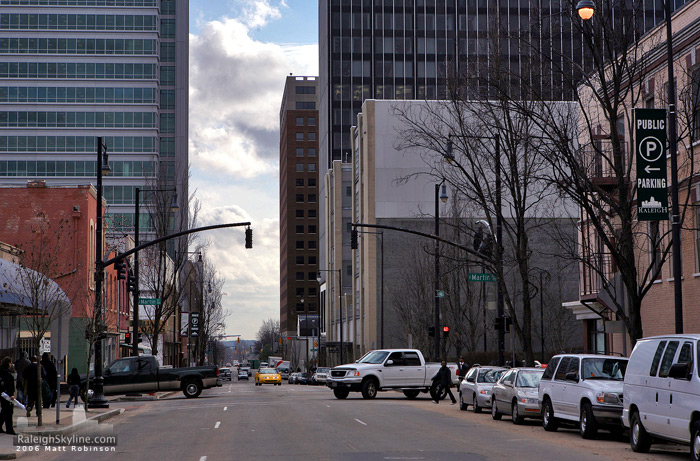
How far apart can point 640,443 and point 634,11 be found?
42.6 ft

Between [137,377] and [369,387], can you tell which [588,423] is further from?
[137,377]

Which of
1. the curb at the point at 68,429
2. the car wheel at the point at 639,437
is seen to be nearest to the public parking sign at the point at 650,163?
the car wheel at the point at 639,437

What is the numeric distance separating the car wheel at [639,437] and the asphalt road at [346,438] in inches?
7.5

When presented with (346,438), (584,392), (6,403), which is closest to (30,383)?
(6,403)

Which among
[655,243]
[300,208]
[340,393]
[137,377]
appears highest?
[300,208]

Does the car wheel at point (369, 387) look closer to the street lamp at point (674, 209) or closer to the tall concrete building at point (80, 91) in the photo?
the street lamp at point (674, 209)

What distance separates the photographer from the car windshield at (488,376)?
27.7 m

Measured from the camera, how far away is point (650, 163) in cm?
2166

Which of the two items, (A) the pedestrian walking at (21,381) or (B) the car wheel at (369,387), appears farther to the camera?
(B) the car wheel at (369,387)

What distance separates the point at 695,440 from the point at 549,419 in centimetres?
759

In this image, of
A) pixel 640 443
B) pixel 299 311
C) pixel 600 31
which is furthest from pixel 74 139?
pixel 640 443

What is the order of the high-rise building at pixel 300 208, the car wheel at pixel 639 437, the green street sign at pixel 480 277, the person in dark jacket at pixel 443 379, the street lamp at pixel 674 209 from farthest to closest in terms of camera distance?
the high-rise building at pixel 300 208, the person in dark jacket at pixel 443 379, the green street sign at pixel 480 277, the street lamp at pixel 674 209, the car wheel at pixel 639 437

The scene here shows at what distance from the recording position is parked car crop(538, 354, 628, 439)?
60.8 ft

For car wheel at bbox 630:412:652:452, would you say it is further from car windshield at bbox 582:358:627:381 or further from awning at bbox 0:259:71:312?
awning at bbox 0:259:71:312
